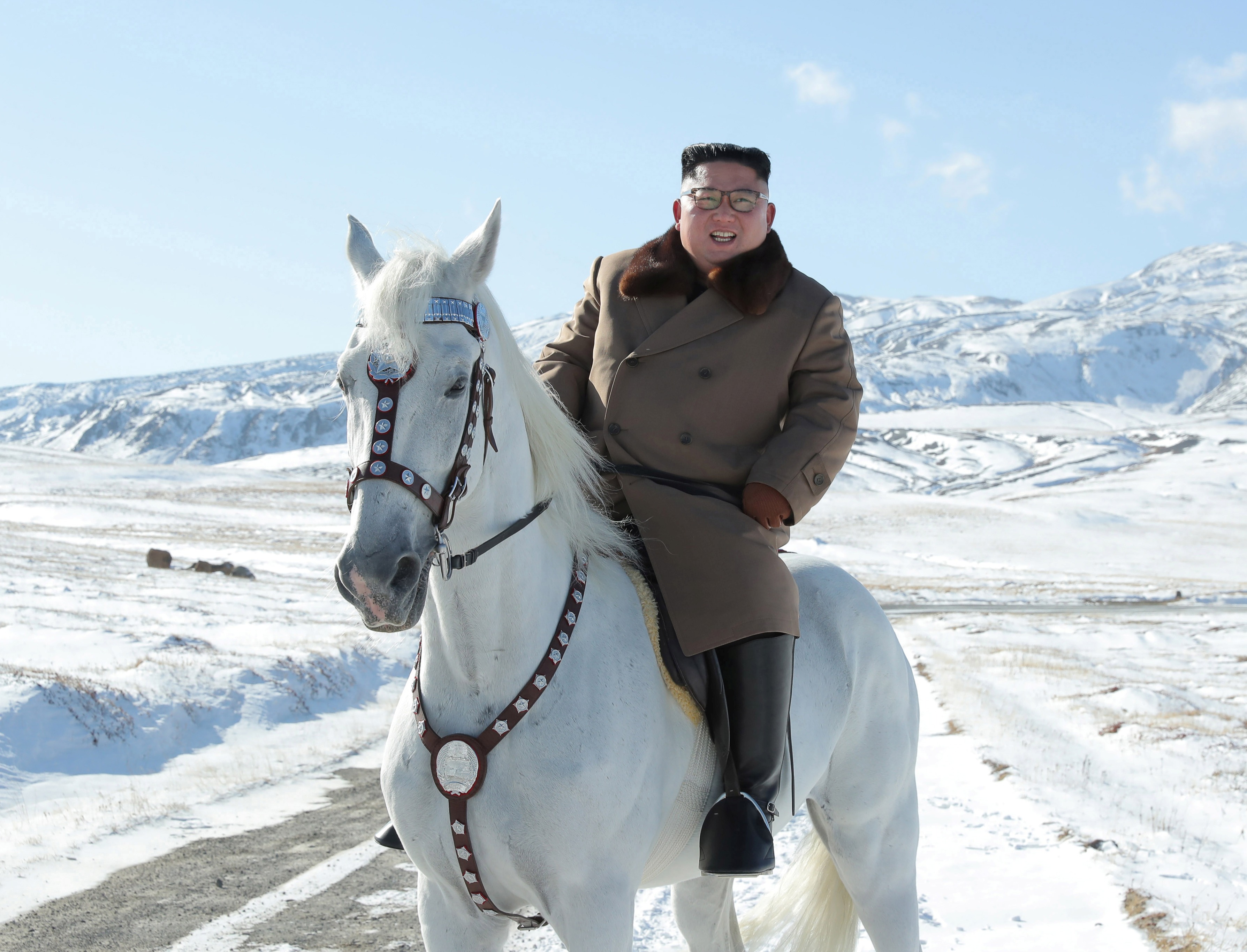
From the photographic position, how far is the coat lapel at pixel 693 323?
3.62 m

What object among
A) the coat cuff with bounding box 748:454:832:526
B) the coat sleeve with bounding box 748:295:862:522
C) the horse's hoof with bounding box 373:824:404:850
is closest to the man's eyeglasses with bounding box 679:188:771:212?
the coat sleeve with bounding box 748:295:862:522

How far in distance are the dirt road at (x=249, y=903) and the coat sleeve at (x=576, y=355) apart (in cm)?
340

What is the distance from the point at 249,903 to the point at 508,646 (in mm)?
4114

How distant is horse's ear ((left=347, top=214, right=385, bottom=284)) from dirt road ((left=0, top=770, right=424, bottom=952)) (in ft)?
12.8

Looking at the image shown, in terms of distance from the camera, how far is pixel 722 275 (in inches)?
146

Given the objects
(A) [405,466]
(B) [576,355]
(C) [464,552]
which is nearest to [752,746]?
(C) [464,552]

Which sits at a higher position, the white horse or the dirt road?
the white horse

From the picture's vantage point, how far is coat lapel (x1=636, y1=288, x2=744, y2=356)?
11.9ft

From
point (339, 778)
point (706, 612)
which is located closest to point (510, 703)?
point (706, 612)

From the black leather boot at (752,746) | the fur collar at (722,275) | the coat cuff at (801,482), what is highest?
the fur collar at (722,275)

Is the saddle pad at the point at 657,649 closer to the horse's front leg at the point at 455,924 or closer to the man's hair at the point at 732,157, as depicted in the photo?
the horse's front leg at the point at 455,924

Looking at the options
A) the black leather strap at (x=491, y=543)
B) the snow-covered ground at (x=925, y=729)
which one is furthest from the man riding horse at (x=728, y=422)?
the snow-covered ground at (x=925, y=729)

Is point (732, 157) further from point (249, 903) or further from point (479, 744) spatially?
point (249, 903)

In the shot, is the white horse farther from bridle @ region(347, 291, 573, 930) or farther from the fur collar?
the fur collar
